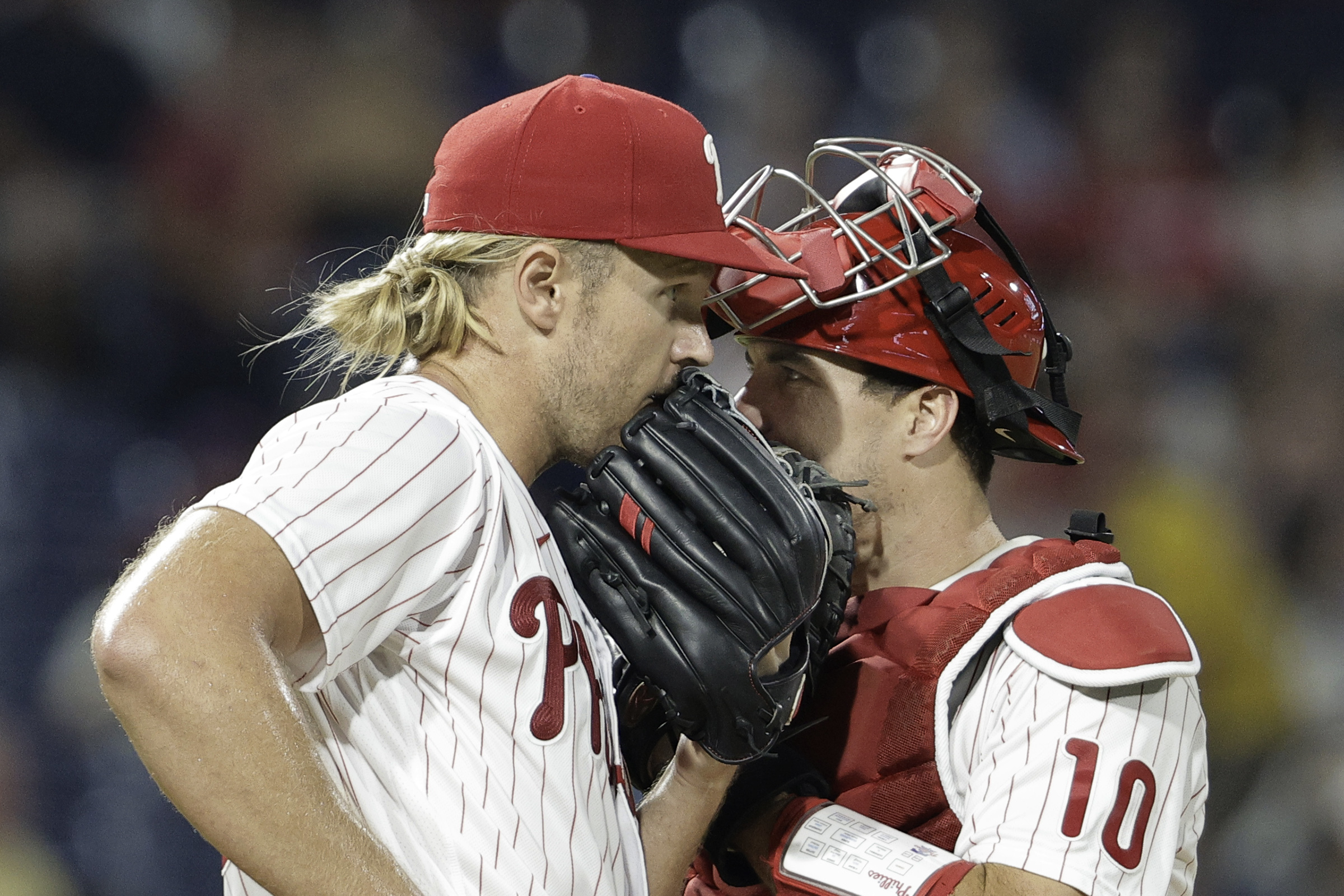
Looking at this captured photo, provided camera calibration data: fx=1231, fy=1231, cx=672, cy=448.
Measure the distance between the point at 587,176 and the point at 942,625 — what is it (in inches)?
31.8

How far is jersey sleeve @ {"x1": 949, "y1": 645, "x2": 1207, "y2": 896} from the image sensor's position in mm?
1549

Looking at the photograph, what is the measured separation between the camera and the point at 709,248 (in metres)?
1.58

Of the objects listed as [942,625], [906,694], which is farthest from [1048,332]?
[906,694]

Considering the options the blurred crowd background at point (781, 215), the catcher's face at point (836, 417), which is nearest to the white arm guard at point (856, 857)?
the catcher's face at point (836, 417)

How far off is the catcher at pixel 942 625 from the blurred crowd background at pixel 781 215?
136cm

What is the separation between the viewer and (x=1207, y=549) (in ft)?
13.4

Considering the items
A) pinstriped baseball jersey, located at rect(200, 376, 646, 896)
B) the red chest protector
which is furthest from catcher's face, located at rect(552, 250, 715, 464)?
the red chest protector

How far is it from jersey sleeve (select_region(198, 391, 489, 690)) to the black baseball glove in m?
0.25

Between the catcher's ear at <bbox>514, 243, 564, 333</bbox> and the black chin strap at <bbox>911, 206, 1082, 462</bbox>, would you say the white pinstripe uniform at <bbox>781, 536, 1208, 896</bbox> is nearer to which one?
the black chin strap at <bbox>911, 206, 1082, 462</bbox>

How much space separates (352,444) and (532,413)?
0.36 metres

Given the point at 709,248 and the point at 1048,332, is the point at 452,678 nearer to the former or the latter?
the point at 709,248

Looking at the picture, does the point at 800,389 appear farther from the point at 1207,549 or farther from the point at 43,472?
the point at 1207,549

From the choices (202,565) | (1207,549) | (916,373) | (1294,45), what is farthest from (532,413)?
(1294,45)

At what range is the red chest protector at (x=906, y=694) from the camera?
68.4 inches
